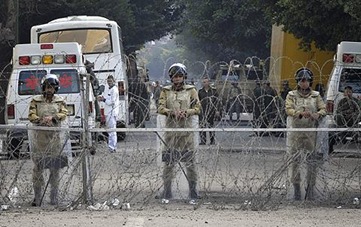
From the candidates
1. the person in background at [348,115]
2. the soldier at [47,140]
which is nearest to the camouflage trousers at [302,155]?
the person in background at [348,115]

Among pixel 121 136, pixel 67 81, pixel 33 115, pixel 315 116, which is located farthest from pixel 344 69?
pixel 33 115

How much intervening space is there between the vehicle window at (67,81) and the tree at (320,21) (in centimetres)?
625

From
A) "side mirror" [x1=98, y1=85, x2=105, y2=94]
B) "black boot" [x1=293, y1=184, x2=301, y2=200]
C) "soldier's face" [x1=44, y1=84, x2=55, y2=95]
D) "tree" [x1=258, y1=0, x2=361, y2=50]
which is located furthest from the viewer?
"tree" [x1=258, y1=0, x2=361, y2=50]

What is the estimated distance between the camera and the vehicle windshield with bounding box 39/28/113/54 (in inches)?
971

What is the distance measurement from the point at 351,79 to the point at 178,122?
8.20 metres

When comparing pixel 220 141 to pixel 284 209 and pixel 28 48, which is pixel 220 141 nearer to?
pixel 284 209

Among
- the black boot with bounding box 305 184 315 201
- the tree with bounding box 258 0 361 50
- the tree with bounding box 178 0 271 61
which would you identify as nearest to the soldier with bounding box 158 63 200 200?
the black boot with bounding box 305 184 315 201

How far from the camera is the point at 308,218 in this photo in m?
10.0

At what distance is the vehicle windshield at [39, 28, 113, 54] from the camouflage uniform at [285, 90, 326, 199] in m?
13.6

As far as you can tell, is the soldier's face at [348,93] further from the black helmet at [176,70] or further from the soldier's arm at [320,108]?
the black helmet at [176,70]

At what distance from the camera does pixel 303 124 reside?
11.5 metres

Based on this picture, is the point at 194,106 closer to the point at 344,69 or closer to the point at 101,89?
the point at 344,69

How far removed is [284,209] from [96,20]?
50.6ft

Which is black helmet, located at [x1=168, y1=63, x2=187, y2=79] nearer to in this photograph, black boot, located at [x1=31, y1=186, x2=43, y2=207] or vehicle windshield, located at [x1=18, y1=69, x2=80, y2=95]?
black boot, located at [x1=31, y1=186, x2=43, y2=207]
